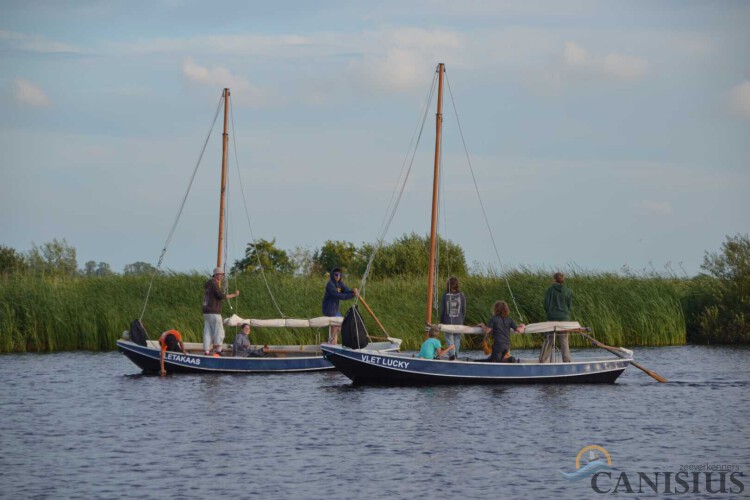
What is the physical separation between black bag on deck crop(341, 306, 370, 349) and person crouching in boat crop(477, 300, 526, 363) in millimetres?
3422

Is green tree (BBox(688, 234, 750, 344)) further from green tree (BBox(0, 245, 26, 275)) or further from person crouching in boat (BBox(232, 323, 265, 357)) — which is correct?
green tree (BBox(0, 245, 26, 275))

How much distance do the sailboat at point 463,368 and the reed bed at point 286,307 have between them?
8.51 m

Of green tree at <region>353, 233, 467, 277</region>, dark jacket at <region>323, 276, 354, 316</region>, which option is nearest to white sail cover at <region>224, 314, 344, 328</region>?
dark jacket at <region>323, 276, 354, 316</region>

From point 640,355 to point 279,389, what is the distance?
15.4 meters

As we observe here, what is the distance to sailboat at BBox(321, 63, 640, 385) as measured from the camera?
29.8m

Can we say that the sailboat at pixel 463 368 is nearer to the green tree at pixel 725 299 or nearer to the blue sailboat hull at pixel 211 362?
the blue sailboat hull at pixel 211 362

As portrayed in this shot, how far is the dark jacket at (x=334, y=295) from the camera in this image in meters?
33.5

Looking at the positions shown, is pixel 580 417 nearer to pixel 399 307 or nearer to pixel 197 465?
pixel 197 465

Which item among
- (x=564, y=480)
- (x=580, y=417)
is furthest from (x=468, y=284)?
(x=564, y=480)

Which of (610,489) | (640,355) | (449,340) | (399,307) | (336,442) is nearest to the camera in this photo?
(610,489)

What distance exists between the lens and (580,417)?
2581cm

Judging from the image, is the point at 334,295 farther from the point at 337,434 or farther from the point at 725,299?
the point at 725,299

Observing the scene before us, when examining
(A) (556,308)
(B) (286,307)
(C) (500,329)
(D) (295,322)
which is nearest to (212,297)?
(D) (295,322)

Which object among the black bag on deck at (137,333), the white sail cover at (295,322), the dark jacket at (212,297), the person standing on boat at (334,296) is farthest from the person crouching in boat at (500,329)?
the black bag on deck at (137,333)
